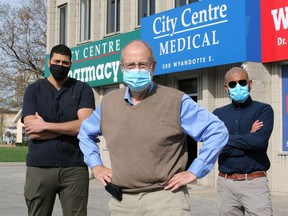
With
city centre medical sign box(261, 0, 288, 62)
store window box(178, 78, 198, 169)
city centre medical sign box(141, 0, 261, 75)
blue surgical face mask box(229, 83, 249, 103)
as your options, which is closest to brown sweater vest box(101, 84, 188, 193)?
blue surgical face mask box(229, 83, 249, 103)

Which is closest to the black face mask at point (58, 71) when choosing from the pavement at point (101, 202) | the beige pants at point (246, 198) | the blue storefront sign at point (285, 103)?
the beige pants at point (246, 198)

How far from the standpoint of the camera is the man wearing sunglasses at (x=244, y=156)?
17.1ft

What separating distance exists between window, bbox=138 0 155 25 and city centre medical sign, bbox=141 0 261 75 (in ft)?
3.07

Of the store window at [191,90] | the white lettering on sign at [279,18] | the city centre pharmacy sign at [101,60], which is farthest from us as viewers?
the city centre pharmacy sign at [101,60]

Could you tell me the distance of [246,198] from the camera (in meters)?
5.23

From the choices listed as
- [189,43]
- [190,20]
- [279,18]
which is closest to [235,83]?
[279,18]

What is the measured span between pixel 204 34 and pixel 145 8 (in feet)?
12.6

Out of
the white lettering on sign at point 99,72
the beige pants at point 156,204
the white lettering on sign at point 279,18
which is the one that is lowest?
the beige pants at point 156,204

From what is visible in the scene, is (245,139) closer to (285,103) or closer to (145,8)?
(285,103)

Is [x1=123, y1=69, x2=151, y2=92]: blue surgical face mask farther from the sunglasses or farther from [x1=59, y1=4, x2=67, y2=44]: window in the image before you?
[x1=59, y1=4, x2=67, y2=44]: window

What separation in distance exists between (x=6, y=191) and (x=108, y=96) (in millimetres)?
11649

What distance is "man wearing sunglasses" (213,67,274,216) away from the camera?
5223 millimetres

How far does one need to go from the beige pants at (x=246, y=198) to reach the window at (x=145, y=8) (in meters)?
12.1

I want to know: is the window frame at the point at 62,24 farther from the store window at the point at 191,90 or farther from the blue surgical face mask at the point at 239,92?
the blue surgical face mask at the point at 239,92
